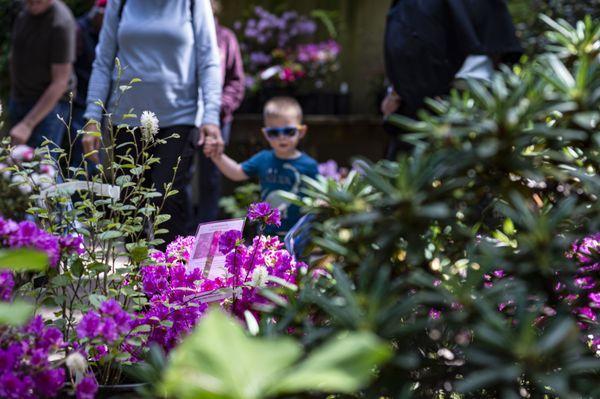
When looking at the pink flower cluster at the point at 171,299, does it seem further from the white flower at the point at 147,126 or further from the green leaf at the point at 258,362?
the green leaf at the point at 258,362

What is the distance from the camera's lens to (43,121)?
18.8 feet

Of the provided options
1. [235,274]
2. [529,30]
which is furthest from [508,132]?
[529,30]

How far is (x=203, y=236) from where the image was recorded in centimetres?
259

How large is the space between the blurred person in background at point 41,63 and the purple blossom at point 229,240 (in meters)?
3.31

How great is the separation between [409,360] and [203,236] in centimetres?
129

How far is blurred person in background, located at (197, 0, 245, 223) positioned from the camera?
5965 mm

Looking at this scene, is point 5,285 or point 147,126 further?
point 147,126

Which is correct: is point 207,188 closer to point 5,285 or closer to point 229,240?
point 229,240

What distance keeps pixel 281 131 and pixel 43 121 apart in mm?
1672

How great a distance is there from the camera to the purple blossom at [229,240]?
247 centimetres

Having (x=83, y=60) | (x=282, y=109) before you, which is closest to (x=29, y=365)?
(x=282, y=109)

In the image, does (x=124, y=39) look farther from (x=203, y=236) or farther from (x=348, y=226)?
(x=348, y=226)

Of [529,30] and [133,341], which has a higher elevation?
[133,341]

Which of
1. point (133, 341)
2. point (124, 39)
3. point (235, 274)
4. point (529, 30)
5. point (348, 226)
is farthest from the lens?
point (529, 30)
